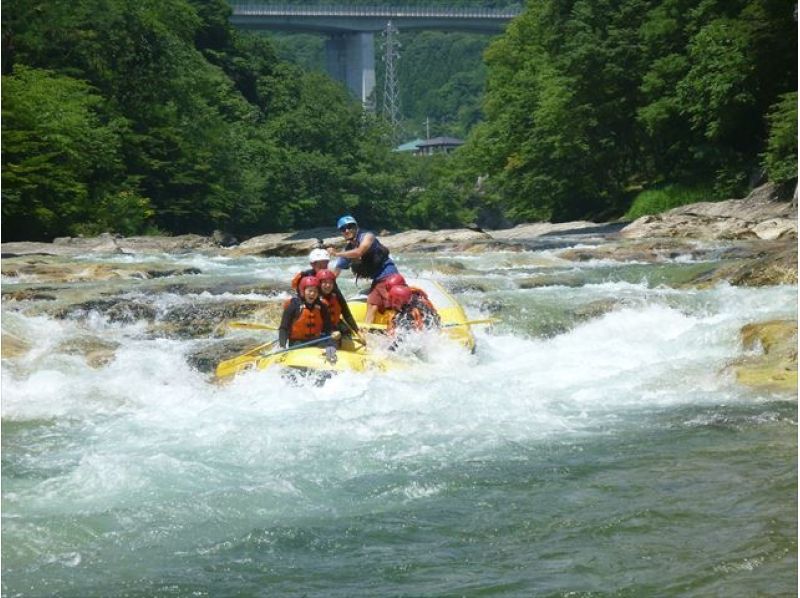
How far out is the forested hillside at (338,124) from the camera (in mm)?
31469

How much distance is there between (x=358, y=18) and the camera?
87812 mm

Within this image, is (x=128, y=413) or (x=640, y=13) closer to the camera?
(x=128, y=413)

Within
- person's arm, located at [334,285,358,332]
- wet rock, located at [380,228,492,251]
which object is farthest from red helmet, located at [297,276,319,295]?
wet rock, located at [380,228,492,251]

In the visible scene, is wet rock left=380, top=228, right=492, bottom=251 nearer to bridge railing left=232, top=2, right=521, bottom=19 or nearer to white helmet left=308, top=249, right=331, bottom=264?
white helmet left=308, top=249, right=331, bottom=264

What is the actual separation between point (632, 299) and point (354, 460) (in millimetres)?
7408

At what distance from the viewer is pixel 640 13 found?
37.0 metres

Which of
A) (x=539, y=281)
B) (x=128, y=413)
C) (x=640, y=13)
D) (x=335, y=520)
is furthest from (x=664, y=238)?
(x=335, y=520)

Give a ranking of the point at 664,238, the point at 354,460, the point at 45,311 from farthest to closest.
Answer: the point at 664,238 < the point at 45,311 < the point at 354,460

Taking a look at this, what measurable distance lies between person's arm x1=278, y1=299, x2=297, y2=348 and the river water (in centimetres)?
41

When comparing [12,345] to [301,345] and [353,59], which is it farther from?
[353,59]

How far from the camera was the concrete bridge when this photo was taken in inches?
3273

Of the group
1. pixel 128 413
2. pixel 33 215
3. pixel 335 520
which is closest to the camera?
pixel 335 520

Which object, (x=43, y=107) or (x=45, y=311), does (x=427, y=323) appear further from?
(x=43, y=107)

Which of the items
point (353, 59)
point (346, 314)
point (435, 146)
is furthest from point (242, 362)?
point (435, 146)
